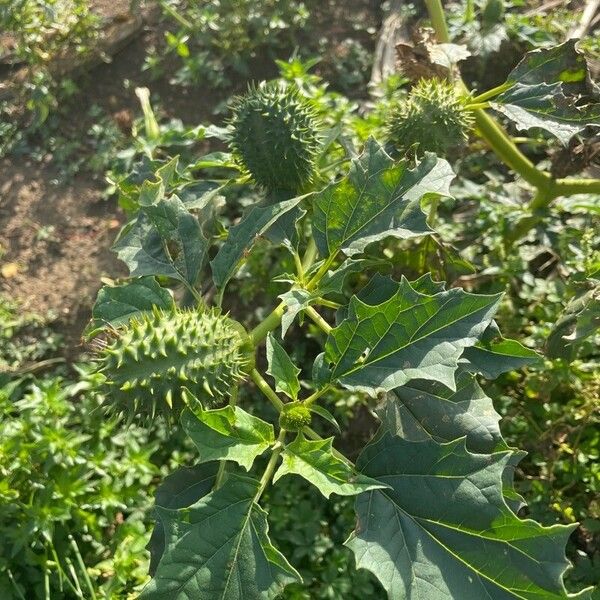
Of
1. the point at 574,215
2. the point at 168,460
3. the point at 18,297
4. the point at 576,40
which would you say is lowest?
the point at 168,460

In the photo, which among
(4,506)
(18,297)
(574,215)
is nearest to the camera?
(4,506)

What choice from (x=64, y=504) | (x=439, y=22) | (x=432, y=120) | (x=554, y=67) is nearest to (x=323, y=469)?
(x=432, y=120)

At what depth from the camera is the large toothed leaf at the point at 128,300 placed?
1619mm

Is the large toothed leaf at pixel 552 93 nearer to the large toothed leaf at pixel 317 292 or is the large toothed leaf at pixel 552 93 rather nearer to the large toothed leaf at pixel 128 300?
the large toothed leaf at pixel 317 292

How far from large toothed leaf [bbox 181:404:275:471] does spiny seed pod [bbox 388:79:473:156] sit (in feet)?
2.95

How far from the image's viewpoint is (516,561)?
3.78 ft

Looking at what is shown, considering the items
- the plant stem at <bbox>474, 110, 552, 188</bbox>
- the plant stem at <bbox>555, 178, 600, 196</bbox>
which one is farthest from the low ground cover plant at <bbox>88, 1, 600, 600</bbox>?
the plant stem at <bbox>555, 178, 600, 196</bbox>

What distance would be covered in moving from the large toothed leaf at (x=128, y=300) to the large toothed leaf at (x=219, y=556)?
1.71 feet

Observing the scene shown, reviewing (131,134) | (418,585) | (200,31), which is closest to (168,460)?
(418,585)

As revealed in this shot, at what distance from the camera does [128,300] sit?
1638 mm

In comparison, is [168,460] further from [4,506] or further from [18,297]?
[18,297]

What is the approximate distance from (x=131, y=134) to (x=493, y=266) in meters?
1.90

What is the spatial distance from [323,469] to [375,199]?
0.63 meters

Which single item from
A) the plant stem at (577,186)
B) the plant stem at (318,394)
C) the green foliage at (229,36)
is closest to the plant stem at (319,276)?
the plant stem at (318,394)
